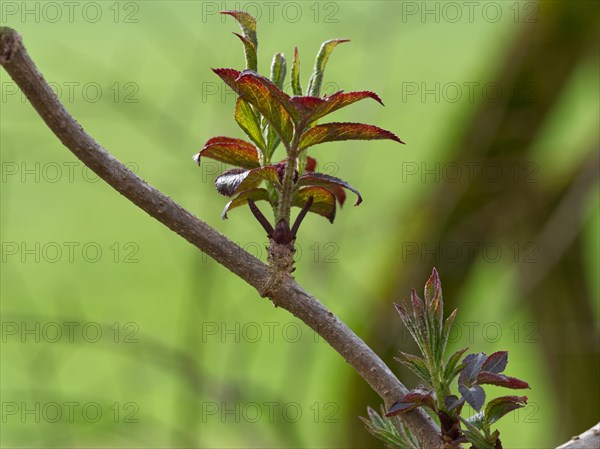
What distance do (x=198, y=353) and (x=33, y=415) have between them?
460 mm

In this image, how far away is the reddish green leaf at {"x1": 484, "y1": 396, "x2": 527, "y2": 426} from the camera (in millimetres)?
511

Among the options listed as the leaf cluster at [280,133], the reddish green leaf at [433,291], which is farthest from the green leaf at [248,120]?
the reddish green leaf at [433,291]

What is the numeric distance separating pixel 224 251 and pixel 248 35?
0.54ft

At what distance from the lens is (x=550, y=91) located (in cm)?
199

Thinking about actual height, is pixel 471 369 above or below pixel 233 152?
below

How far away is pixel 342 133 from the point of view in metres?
0.56

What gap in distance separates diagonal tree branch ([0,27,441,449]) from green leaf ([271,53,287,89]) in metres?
0.14

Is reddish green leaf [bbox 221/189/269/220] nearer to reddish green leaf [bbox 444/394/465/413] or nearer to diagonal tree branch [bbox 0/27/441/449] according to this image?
diagonal tree branch [bbox 0/27/441/449]

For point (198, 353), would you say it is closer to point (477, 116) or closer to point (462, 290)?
point (462, 290)
